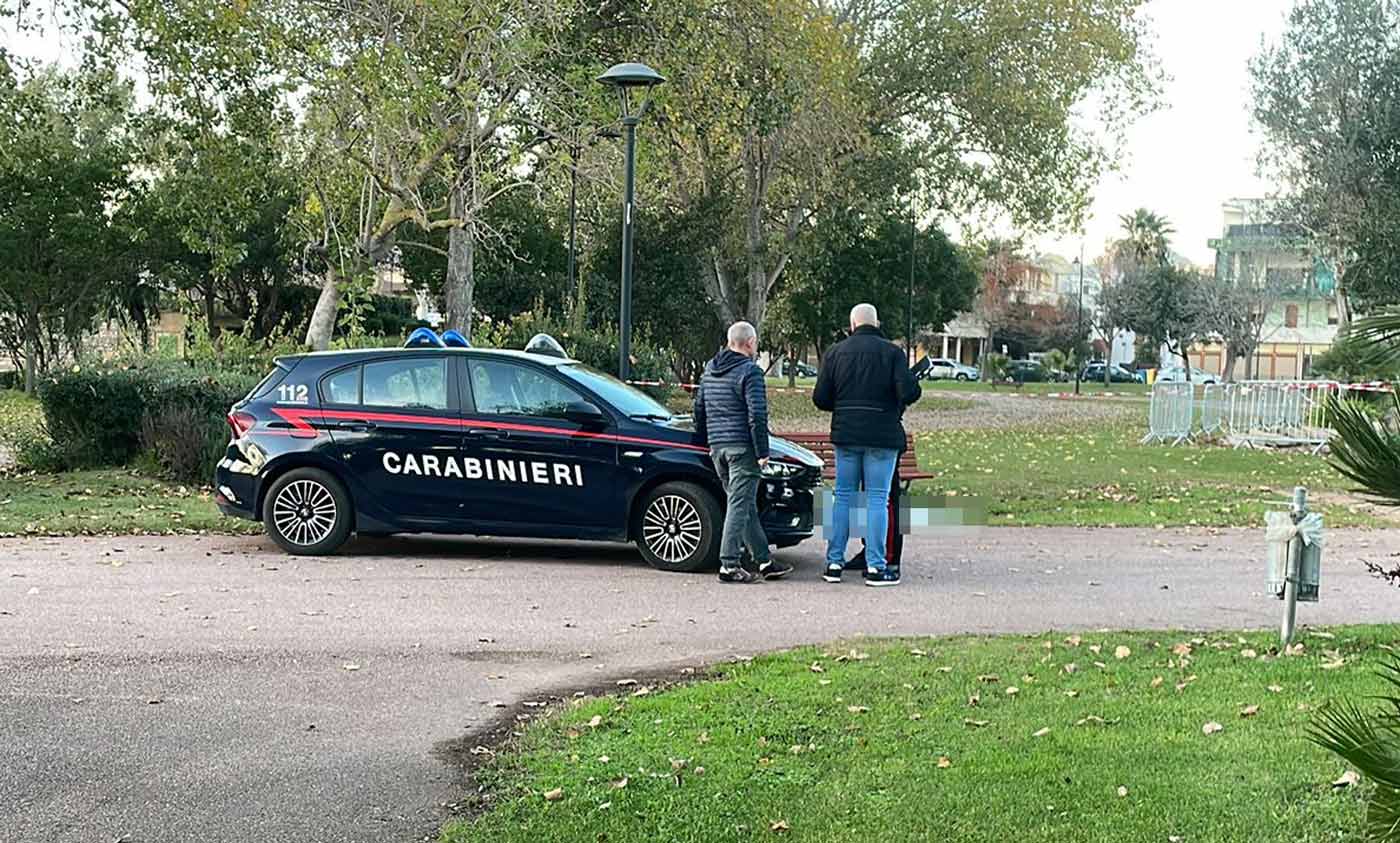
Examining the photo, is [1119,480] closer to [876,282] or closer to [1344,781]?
[1344,781]

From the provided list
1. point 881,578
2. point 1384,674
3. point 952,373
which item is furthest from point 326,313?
point 952,373

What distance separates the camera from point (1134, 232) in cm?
10000

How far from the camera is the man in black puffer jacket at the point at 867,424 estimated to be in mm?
10164

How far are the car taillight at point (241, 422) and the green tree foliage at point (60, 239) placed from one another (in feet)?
88.1

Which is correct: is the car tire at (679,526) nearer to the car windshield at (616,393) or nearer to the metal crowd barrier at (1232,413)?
the car windshield at (616,393)

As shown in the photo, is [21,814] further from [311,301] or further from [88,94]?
[311,301]

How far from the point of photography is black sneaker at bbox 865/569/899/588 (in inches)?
405

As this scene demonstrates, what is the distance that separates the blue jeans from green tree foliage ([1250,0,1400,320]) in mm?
19701

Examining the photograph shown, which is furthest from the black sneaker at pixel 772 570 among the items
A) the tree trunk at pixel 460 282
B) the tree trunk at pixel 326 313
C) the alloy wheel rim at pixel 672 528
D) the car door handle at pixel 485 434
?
the tree trunk at pixel 460 282

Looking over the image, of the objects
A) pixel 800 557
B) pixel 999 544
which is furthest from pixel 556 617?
pixel 999 544

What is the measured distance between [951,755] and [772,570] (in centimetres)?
516

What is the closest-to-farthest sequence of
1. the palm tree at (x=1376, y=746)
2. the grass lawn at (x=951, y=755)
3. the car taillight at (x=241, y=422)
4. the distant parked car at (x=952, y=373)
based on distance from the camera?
the palm tree at (x=1376, y=746)
the grass lawn at (x=951, y=755)
the car taillight at (x=241, y=422)
the distant parked car at (x=952, y=373)

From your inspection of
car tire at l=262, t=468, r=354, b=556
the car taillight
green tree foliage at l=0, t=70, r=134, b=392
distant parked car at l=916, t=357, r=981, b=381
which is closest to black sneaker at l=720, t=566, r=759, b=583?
car tire at l=262, t=468, r=354, b=556

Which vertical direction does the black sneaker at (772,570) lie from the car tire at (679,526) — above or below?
below
